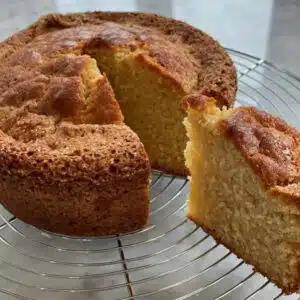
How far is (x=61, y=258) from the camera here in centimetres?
234

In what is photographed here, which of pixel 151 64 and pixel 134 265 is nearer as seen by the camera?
pixel 134 265

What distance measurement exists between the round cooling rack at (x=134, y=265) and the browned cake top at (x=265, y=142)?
42cm

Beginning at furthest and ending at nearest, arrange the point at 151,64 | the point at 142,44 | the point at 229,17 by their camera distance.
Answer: the point at 229,17 < the point at 142,44 < the point at 151,64

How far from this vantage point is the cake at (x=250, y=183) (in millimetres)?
1985

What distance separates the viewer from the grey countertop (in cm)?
383

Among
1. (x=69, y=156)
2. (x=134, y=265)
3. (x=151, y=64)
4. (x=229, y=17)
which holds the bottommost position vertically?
(x=134, y=265)

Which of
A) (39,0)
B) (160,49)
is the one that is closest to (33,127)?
(160,49)

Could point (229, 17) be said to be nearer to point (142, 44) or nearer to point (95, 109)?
point (142, 44)

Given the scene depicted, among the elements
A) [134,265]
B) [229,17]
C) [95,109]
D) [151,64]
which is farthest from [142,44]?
[229,17]

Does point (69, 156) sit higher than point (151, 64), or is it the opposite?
point (151, 64)

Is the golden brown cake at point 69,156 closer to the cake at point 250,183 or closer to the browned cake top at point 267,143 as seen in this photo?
the cake at point 250,183

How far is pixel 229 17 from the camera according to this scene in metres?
4.16

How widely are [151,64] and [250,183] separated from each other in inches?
35.3

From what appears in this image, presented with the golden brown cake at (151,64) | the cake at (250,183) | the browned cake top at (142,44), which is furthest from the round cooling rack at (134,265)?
the browned cake top at (142,44)
